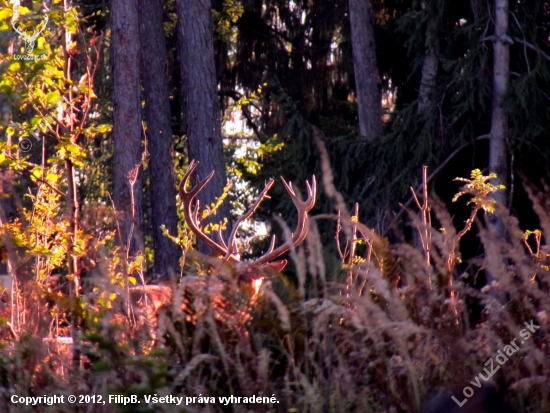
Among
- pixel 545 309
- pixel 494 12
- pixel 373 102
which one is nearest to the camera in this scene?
pixel 545 309

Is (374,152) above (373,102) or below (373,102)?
below

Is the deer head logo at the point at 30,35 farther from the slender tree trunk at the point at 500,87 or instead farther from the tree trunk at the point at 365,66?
the tree trunk at the point at 365,66

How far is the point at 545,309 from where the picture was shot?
4047mm

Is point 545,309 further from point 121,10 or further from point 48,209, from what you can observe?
point 121,10

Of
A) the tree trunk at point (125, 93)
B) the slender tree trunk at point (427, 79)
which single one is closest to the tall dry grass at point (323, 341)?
the tree trunk at point (125, 93)

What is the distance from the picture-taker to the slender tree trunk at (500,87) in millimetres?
12773

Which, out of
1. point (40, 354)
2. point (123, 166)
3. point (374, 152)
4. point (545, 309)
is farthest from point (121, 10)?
point (545, 309)

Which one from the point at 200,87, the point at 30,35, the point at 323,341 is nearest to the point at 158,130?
the point at 200,87

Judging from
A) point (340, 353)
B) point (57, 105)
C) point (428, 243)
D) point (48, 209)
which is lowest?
point (340, 353)

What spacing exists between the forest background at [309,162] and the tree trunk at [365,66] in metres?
0.04

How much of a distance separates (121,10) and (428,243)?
10.3 m

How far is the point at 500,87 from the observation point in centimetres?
1298

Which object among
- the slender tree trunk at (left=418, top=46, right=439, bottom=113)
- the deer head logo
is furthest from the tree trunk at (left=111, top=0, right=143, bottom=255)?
the deer head logo

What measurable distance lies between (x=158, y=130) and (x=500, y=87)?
6.95 metres
